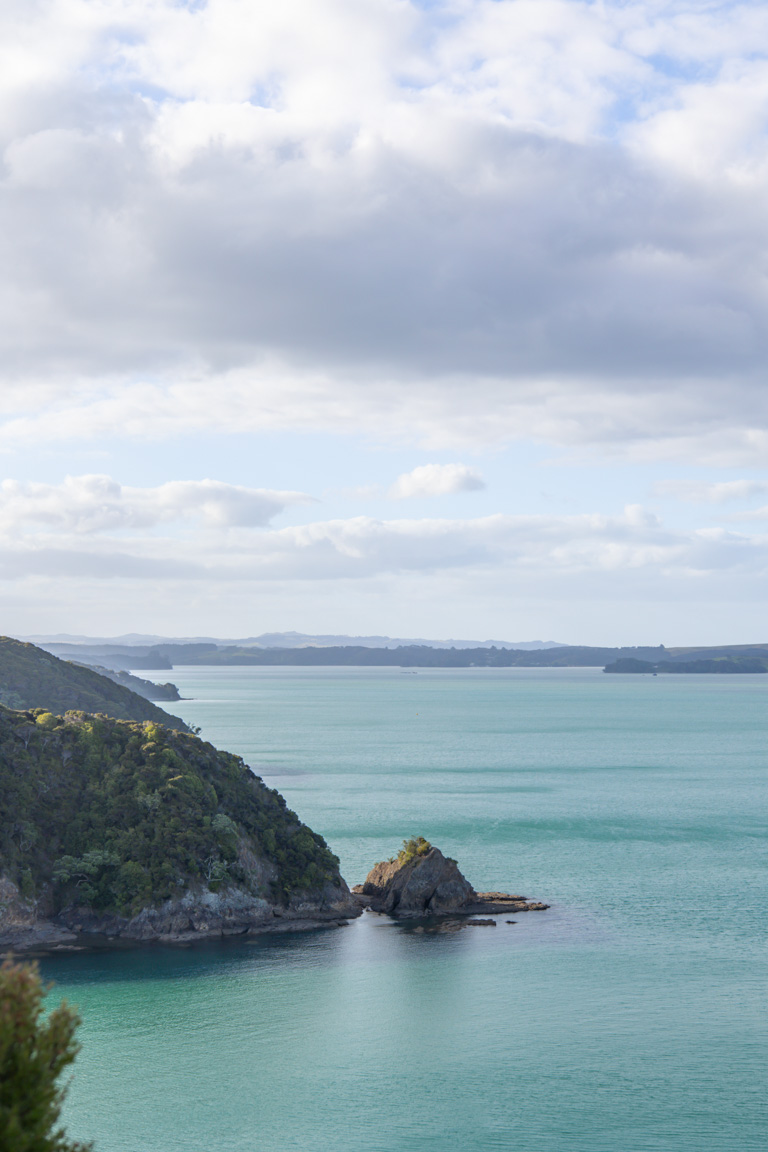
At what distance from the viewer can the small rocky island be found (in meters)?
79.1

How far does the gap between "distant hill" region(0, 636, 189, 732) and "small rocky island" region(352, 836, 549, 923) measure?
71.2m

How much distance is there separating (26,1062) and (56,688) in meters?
130

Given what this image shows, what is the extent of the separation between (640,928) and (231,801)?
34.1 meters

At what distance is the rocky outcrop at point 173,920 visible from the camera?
7000 cm

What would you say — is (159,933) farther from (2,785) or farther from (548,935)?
(548,935)

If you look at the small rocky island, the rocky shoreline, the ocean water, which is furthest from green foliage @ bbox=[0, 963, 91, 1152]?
the small rocky island

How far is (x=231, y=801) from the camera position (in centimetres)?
8275

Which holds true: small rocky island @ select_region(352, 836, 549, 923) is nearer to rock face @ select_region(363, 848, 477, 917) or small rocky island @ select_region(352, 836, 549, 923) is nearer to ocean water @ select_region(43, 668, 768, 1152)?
rock face @ select_region(363, 848, 477, 917)

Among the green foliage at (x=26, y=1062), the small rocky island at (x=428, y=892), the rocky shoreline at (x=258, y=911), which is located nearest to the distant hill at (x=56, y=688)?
the rocky shoreline at (x=258, y=911)

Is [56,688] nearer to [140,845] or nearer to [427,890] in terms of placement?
[140,845]

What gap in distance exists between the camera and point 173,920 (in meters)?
72.6

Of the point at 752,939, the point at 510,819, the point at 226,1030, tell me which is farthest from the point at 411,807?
the point at 226,1030

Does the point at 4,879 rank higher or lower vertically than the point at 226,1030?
higher

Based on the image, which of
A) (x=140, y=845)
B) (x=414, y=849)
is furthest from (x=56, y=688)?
(x=414, y=849)
